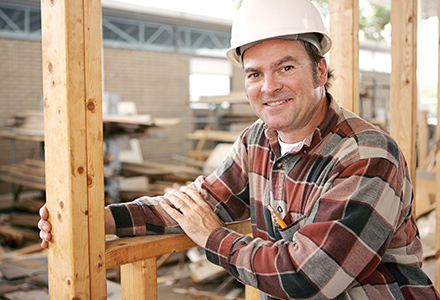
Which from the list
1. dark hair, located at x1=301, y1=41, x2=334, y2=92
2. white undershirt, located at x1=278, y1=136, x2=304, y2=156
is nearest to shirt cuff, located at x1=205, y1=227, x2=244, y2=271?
white undershirt, located at x1=278, y1=136, x2=304, y2=156

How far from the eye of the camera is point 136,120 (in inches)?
216

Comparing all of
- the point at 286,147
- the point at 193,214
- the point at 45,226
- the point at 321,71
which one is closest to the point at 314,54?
the point at 321,71

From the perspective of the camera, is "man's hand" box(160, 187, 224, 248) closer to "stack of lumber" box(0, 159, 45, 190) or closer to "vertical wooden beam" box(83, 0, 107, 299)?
"vertical wooden beam" box(83, 0, 107, 299)

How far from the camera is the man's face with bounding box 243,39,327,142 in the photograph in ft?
5.02

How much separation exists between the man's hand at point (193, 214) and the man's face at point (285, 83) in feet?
1.46

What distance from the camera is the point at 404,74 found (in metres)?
2.22

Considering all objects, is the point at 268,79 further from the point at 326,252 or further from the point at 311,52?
the point at 326,252

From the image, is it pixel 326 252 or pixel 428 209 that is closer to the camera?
pixel 326 252

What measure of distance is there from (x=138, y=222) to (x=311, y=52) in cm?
96

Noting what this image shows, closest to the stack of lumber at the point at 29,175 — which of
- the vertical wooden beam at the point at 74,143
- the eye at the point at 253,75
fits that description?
the vertical wooden beam at the point at 74,143

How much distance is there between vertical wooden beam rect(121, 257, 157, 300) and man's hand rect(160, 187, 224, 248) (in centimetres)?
18

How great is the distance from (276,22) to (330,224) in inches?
28.7

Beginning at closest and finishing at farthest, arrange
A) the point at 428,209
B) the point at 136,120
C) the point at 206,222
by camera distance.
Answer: the point at 206,222, the point at 428,209, the point at 136,120

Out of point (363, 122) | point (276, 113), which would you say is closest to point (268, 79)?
point (276, 113)
